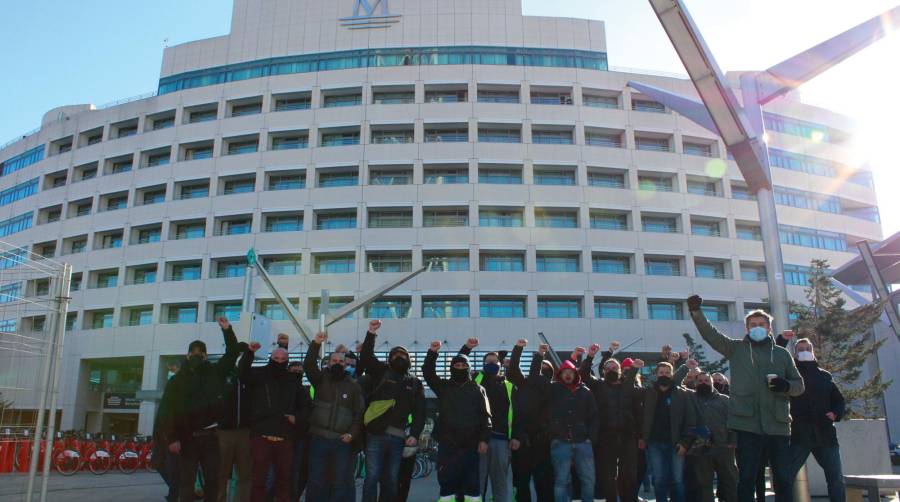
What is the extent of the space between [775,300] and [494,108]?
32.6 meters

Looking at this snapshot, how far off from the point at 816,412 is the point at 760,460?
141cm

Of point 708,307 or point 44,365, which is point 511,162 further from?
point 44,365

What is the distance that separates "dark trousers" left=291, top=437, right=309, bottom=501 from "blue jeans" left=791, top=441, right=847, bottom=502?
219 inches

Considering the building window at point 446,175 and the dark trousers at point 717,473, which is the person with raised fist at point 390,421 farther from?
the building window at point 446,175

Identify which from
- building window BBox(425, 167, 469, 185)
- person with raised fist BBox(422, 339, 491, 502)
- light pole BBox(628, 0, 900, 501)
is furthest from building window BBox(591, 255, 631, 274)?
person with raised fist BBox(422, 339, 491, 502)

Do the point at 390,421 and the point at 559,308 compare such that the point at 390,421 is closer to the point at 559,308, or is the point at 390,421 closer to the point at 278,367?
the point at 278,367

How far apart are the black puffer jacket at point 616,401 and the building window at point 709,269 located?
107 feet

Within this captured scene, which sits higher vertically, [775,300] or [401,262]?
[401,262]

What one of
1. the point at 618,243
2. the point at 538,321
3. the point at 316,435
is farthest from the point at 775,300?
the point at 618,243

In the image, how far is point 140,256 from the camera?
132 feet

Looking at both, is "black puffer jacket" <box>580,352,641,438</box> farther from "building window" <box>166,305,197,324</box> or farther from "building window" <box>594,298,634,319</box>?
"building window" <box>166,305,197,324</box>

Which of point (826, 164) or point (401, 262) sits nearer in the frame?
point (401, 262)

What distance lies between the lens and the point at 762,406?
5641 millimetres

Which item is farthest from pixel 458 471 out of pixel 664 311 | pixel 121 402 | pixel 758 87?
pixel 121 402
